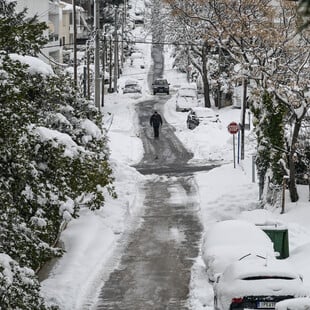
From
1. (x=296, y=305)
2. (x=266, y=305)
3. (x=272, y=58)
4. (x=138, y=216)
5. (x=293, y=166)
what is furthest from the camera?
(x=138, y=216)

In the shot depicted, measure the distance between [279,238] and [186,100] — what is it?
41708 millimetres

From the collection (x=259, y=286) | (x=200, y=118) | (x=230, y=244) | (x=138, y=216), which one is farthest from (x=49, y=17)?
(x=259, y=286)

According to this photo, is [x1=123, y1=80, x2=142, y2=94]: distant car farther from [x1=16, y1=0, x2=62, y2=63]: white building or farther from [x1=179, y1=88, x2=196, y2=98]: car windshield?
[x1=179, y1=88, x2=196, y2=98]: car windshield

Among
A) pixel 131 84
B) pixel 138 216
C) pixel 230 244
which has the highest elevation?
pixel 230 244

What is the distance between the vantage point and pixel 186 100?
58344mm

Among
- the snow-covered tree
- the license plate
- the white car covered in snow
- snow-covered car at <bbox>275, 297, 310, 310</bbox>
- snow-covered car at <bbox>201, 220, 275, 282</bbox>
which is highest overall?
the snow-covered tree

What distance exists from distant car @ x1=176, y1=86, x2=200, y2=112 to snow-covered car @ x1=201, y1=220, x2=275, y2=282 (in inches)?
1611

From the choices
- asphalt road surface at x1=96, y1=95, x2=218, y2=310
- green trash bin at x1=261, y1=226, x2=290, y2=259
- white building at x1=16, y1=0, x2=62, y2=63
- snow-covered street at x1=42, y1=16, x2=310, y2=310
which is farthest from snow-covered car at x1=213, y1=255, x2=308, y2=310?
white building at x1=16, y1=0, x2=62, y2=63

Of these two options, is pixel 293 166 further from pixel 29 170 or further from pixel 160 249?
pixel 29 170

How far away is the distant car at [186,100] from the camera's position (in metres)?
57.1

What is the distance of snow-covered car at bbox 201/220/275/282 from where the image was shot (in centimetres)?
1443

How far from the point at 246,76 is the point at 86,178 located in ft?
24.0

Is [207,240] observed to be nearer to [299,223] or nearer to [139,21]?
[299,223]

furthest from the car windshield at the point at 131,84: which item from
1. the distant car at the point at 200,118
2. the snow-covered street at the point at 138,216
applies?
the snow-covered street at the point at 138,216
